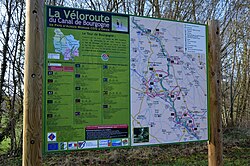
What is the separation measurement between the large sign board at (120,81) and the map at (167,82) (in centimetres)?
1

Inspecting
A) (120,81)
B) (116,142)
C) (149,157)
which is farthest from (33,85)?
(149,157)

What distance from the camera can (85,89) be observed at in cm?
325

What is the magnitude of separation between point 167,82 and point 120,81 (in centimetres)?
75

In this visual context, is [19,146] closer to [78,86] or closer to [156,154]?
[156,154]

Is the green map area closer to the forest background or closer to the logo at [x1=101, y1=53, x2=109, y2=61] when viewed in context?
the logo at [x1=101, y1=53, x2=109, y2=61]

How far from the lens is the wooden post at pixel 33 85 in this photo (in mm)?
2943

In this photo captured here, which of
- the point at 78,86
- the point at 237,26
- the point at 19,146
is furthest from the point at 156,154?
the point at 237,26

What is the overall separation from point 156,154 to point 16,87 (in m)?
4.61

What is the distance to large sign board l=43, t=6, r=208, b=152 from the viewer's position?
3152 millimetres

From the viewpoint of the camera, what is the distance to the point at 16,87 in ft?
25.5

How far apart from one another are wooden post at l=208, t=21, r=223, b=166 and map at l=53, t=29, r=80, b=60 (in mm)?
2167

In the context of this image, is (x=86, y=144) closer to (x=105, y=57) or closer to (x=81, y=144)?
(x=81, y=144)

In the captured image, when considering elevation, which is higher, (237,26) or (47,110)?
(237,26)

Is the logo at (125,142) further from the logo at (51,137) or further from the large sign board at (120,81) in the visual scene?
the logo at (51,137)
